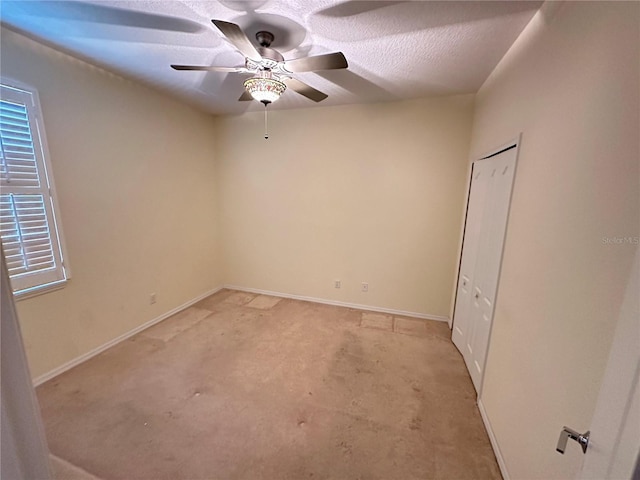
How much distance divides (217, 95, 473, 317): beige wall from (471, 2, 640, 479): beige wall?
129 cm

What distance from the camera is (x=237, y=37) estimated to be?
143 cm

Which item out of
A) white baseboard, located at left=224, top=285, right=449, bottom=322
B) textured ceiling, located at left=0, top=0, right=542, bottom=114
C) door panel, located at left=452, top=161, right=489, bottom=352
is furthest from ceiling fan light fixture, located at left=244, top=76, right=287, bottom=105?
white baseboard, located at left=224, top=285, right=449, bottom=322

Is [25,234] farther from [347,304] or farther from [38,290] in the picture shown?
[347,304]

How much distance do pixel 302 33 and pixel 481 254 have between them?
89.1 inches

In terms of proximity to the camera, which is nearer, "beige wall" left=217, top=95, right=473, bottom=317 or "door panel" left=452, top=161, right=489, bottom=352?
"door panel" left=452, top=161, right=489, bottom=352

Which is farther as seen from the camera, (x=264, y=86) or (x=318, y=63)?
(x=264, y=86)

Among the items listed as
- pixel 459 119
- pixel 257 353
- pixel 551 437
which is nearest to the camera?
pixel 551 437

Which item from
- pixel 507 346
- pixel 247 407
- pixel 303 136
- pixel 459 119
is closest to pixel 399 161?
pixel 459 119

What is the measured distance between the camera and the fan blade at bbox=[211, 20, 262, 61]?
51.5 inches

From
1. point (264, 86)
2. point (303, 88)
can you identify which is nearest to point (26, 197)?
point (264, 86)

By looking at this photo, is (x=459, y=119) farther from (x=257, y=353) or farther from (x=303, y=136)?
(x=257, y=353)

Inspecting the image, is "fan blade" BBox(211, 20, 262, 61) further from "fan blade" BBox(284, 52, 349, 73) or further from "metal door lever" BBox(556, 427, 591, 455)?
"metal door lever" BBox(556, 427, 591, 455)

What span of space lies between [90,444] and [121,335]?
1.34 metres

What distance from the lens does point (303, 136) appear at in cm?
350
